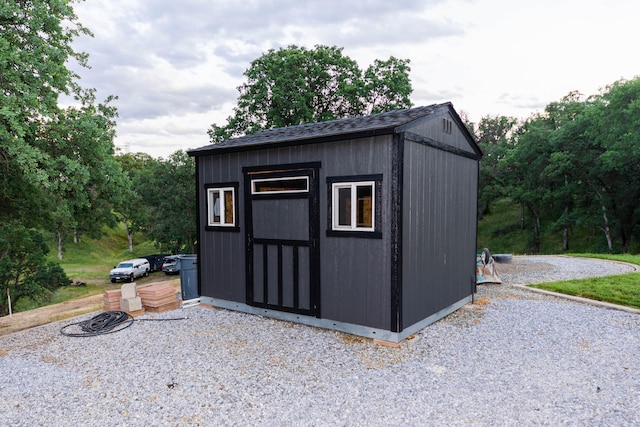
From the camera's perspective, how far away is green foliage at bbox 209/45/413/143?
65.3ft

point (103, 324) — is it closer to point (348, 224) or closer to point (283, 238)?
point (283, 238)

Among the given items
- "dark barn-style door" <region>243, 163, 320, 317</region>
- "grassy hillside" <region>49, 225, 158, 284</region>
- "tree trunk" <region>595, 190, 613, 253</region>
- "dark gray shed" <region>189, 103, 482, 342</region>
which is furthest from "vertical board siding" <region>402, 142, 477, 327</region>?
"grassy hillside" <region>49, 225, 158, 284</region>

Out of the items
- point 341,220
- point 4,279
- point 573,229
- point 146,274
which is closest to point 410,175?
point 341,220

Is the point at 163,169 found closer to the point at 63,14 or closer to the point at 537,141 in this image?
the point at 63,14

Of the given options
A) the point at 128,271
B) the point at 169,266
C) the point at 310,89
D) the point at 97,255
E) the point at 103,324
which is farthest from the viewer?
the point at 97,255

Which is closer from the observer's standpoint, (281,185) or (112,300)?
(281,185)

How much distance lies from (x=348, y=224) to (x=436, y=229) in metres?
1.65

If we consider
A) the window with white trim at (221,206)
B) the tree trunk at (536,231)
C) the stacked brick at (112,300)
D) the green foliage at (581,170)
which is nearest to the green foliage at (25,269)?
the stacked brick at (112,300)

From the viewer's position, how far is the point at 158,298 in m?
7.17

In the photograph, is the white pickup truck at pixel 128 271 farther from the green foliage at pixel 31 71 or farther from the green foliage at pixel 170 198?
the green foliage at pixel 31 71

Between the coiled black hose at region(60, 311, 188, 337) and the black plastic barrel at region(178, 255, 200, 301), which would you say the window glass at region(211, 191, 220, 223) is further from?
the coiled black hose at region(60, 311, 188, 337)

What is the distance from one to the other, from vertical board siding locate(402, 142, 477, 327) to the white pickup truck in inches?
814

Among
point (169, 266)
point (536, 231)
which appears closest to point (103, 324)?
point (169, 266)

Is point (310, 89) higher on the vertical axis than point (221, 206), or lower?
higher
